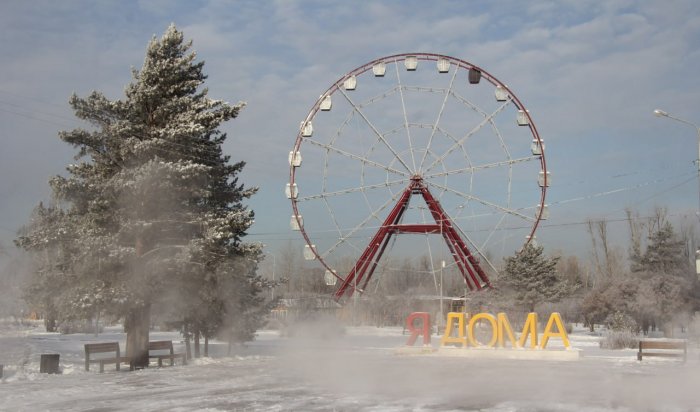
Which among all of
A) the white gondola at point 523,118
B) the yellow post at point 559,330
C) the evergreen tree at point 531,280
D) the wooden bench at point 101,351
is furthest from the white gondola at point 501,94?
the wooden bench at point 101,351

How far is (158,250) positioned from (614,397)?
47.5ft

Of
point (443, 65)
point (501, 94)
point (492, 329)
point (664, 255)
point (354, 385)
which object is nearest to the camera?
point (354, 385)

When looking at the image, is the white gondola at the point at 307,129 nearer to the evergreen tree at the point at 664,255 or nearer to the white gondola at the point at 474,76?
the white gondola at the point at 474,76

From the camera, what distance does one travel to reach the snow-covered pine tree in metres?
21.7

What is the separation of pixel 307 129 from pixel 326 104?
1.88 meters

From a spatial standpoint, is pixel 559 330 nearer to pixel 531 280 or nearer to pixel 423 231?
pixel 423 231

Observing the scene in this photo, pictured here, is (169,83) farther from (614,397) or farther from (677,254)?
(677,254)

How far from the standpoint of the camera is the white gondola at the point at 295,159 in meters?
41.0

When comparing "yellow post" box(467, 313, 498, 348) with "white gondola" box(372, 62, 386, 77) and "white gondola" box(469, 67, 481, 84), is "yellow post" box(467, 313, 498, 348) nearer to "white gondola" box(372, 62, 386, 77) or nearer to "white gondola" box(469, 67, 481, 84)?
"white gondola" box(469, 67, 481, 84)

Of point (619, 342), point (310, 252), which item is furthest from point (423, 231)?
point (619, 342)

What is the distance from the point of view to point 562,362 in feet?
86.2

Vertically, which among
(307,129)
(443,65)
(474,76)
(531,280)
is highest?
(443,65)

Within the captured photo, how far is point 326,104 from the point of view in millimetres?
41062

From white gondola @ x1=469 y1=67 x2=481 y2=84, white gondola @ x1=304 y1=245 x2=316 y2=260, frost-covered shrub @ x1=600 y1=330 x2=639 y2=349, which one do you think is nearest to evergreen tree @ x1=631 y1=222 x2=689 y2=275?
frost-covered shrub @ x1=600 y1=330 x2=639 y2=349
